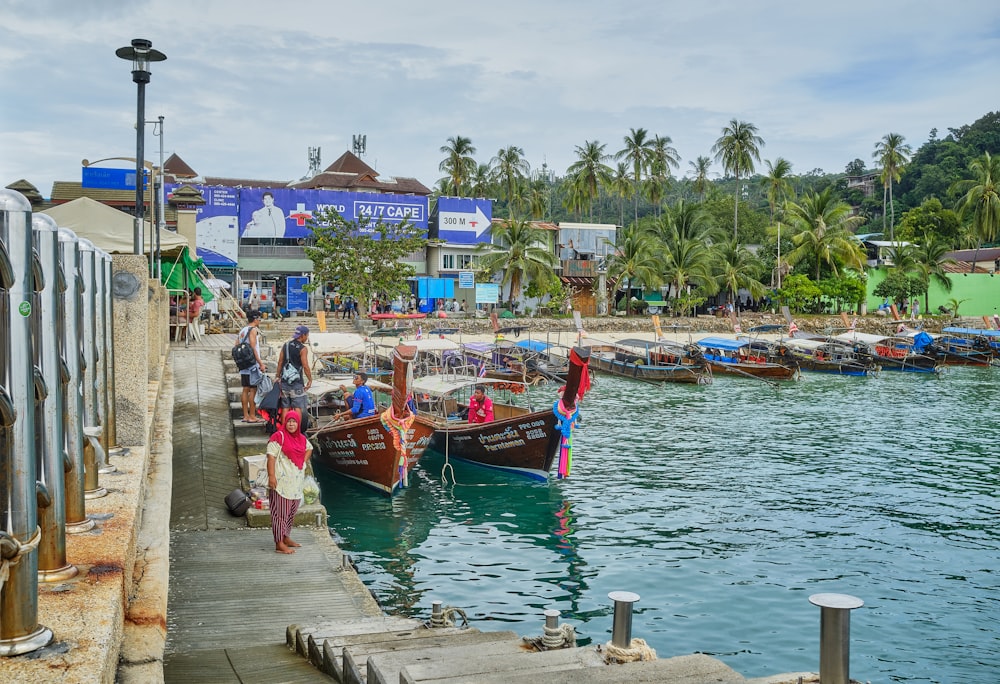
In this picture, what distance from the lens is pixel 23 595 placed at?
3859mm

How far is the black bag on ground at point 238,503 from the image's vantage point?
38.7 ft

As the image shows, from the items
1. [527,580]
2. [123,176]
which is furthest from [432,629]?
[123,176]

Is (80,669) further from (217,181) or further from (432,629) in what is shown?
(217,181)

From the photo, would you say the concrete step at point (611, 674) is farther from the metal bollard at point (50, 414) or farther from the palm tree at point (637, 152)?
the palm tree at point (637, 152)

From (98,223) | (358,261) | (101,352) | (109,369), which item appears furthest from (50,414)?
(358,261)

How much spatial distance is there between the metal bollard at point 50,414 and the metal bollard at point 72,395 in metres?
0.67

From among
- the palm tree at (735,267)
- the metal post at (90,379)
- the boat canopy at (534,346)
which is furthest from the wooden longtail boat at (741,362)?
the metal post at (90,379)

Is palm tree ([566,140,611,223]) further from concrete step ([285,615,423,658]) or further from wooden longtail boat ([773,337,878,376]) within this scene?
concrete step ([285,615,423,658])

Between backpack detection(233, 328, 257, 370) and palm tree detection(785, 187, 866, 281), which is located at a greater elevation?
palm tree detection(785, 187, 866, 281)

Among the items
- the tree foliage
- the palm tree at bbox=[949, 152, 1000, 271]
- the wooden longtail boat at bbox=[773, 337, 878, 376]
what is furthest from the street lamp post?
the palm tree at bbox=[949, 152, 1000, 271]

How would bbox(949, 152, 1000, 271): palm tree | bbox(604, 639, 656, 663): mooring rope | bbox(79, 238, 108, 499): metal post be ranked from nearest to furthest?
bbox(604, 639, 656, 663): mooring rope, bbox(79, 238, 108, 499): metal post, bbox(949, 152, 1000, 271): palm tree

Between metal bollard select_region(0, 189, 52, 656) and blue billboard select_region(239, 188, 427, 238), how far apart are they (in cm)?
4866

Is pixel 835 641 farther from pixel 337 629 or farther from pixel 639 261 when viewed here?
pixel 639 261

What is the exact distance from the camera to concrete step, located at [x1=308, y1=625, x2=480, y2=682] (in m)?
6.52
